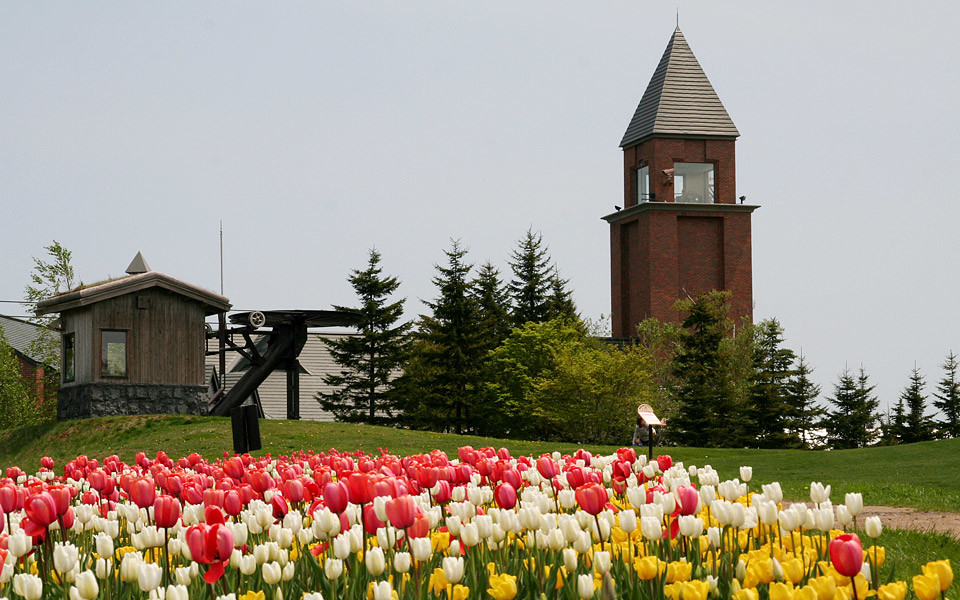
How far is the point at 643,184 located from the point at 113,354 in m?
36.6

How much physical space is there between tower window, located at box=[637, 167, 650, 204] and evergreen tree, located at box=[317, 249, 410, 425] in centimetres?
1842

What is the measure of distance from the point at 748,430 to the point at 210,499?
1647 inches

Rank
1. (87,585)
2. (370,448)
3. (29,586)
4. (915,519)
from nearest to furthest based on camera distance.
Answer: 1. (87,585)
2. (29,586)
3. (915,519)
4. (370,448)

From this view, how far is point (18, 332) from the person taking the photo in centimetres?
6253

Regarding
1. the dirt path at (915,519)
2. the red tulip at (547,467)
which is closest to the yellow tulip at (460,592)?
the red tulip at (547,467)

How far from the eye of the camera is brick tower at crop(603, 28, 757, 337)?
197 ft

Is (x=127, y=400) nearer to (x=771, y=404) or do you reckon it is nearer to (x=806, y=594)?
(x=771, y=404)

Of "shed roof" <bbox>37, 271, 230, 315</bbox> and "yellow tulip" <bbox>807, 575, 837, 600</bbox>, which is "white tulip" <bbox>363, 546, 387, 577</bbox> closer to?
"yellow tulip" <bbox>807, 575, 837, 600</bbox>

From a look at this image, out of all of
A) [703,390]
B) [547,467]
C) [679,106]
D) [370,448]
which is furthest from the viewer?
[679,106]

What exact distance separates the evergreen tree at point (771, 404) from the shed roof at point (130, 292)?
22.7 m

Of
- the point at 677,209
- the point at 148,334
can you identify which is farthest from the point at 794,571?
the point at 677,209

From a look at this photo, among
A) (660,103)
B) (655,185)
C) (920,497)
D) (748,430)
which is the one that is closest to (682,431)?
(748,430)

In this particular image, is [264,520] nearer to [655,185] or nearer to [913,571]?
[913,571]

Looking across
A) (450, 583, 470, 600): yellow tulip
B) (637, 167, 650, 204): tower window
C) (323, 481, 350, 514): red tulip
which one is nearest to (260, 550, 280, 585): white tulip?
(323, 481, 350, 514): red tulip
